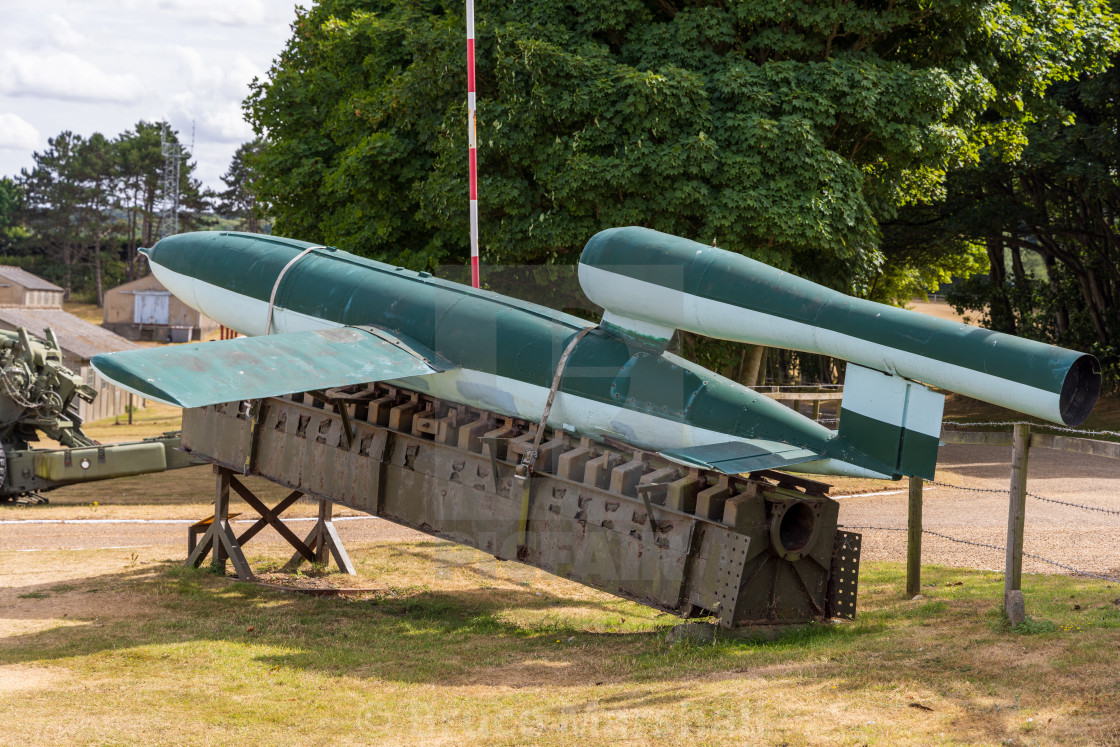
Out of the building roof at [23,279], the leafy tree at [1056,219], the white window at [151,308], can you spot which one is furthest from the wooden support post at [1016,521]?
the white window at [151,308]

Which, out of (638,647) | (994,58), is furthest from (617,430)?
(994,58)

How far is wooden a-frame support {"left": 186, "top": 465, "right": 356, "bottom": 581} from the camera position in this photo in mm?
13188

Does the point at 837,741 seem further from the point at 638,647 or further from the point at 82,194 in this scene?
the point at 82,194

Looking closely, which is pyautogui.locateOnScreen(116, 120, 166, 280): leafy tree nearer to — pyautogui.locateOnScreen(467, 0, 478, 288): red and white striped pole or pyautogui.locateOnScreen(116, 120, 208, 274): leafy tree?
pyautogui.locateOnScreen(116, 120, 208, 274): leafy tree

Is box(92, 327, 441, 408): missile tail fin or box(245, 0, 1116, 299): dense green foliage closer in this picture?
box(92, 327, 441, 408): missile tail fin

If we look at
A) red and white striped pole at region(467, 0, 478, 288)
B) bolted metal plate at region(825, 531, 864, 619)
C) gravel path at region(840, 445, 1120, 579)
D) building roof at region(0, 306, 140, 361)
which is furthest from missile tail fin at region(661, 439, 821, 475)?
building roof at region(0, 306, 140, 361)

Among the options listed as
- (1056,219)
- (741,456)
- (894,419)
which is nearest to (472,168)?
(741,456)

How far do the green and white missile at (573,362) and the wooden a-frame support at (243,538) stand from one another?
8.25 feet

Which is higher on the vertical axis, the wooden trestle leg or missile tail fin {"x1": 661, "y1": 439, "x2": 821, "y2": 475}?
missile tail fin {"x1": 661, "y1": 439, "x2": 821, "y2": 475}

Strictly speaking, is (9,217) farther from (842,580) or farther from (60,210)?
(842,580)

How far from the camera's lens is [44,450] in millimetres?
19609

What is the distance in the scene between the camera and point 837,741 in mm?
6438

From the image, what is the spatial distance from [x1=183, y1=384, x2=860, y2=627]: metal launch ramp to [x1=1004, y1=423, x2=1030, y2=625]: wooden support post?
142cm

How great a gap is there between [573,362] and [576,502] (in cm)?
146
